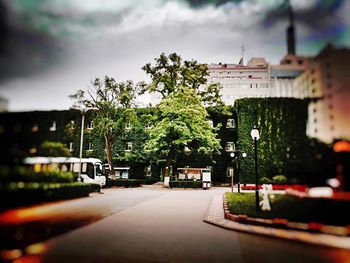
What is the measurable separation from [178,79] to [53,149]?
87.6 ft

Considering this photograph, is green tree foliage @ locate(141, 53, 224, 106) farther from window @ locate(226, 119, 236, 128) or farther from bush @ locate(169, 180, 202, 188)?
bush @ locate(169, 180, 202, 188)

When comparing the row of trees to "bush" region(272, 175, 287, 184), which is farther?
the row of trees

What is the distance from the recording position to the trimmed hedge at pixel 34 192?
2.69m

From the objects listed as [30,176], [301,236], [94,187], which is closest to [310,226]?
[301,236]

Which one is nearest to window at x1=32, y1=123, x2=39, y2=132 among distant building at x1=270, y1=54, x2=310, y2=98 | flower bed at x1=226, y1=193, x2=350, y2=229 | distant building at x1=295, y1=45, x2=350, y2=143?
distant building at x1=270, y1=54, x2=310, y2=98

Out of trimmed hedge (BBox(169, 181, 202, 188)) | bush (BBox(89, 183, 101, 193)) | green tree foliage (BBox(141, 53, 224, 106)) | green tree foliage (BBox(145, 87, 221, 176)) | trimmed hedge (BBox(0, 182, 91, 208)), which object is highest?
green tree foliage (BBox(141, 53, 224, 106))

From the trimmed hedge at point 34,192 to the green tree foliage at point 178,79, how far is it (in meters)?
24.9

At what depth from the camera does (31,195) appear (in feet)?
9.91

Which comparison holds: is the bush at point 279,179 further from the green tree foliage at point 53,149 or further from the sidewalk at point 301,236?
the green tree foliage at point 53,149

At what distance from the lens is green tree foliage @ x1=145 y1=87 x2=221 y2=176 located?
2670 centimetres

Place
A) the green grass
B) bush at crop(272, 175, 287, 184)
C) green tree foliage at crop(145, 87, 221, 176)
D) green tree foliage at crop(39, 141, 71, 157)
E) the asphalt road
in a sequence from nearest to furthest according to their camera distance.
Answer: green tree foliage at crop(39, 141, 71, 157) < the asphalt road < the green grass < bush at crop(272, 175, 287, 184) < green tree foliage at crop(145, 87, 221, 176)

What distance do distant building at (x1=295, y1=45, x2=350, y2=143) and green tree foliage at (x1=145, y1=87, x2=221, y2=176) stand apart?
2175 cm

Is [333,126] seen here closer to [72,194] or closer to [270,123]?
[270,123]

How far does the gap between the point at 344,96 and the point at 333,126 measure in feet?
1.62
